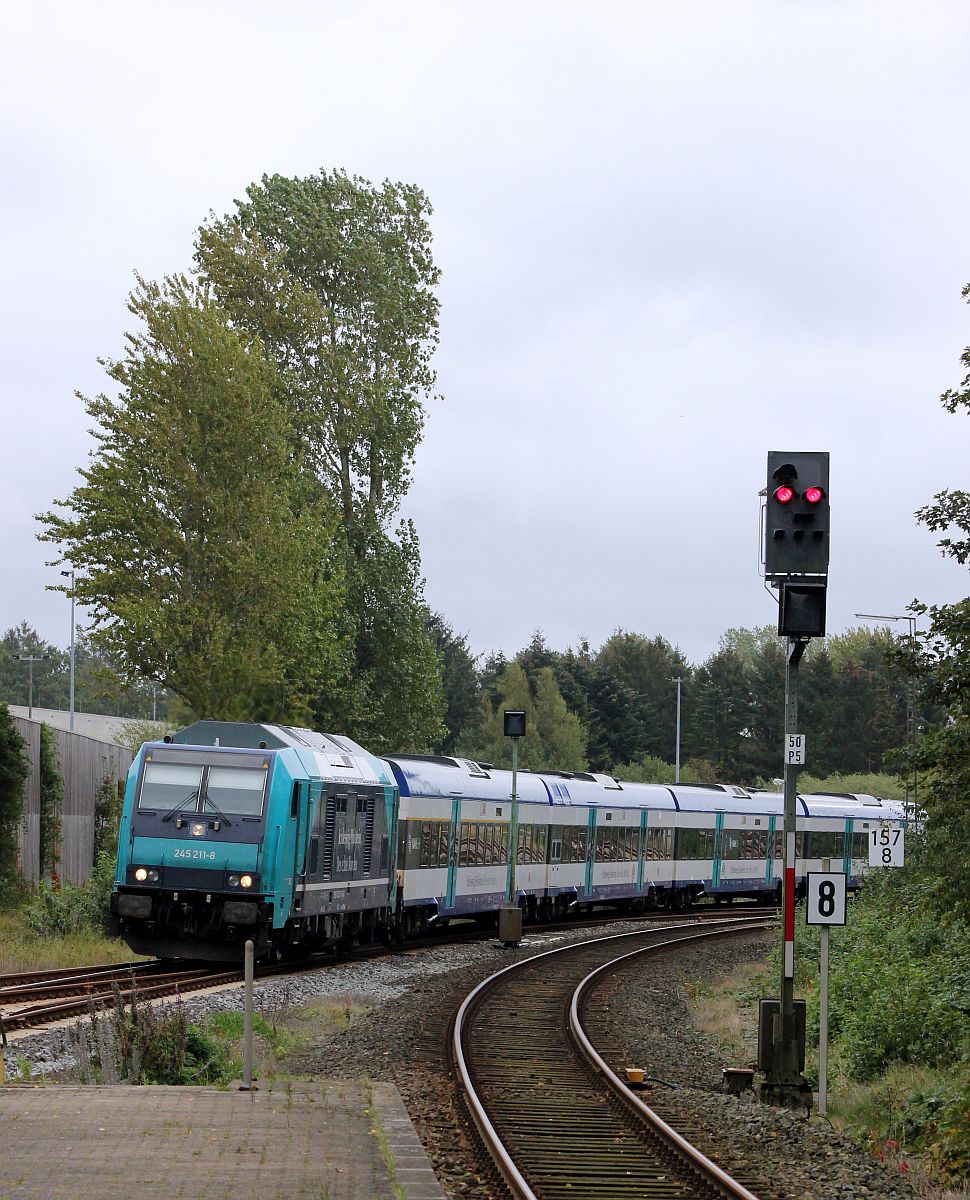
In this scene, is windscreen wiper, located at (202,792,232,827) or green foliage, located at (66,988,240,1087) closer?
green foliage, located at (66,988,240,1087)

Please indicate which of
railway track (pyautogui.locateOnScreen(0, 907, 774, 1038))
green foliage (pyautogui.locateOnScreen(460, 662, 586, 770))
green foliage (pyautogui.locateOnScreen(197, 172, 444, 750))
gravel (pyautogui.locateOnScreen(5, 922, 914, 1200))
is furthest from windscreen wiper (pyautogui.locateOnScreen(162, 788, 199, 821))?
green foliage (pyautogui.locateOnScreen(460, 662, 586, 770))

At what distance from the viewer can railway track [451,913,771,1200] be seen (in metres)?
10.7

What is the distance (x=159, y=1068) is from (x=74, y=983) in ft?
20.6

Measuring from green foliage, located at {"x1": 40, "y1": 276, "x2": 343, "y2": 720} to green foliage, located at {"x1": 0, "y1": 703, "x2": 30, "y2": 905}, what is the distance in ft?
17.3

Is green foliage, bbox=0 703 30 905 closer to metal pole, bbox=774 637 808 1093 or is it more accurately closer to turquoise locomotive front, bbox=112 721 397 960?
turquoise locomotive front, bbox=112 721 397 960

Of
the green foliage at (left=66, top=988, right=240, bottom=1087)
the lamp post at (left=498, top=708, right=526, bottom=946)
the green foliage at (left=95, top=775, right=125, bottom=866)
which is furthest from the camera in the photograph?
the green foliage at (left=95, top=775, right=125, bottom=866)

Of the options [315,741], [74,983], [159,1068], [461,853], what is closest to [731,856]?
[461,853]

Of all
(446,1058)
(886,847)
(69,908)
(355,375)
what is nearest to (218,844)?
(69,908)

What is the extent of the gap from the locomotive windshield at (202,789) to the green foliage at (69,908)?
3763 mm

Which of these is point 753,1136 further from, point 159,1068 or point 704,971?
point 704,971

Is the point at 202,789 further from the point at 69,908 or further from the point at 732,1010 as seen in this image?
the point at 732,1010

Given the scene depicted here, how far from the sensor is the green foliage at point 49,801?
31375mm

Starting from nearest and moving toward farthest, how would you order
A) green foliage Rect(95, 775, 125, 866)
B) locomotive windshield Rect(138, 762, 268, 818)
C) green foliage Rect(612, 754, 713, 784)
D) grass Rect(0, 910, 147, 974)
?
locomotive windshield Rect(138, 762, 268, 818)
grass Rect(0, 910, 147, 974)
green foliage Rect(95, 775, 125, 866)
green foliage Rect(612, 754, 713, 784)

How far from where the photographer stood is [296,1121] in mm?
11531
